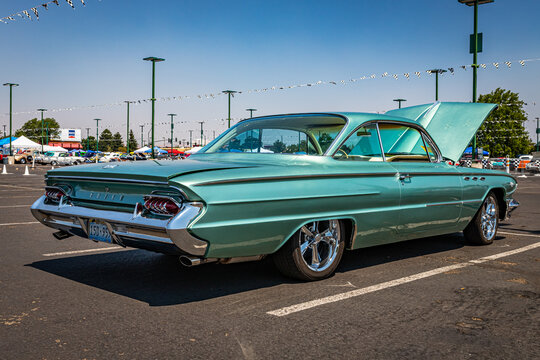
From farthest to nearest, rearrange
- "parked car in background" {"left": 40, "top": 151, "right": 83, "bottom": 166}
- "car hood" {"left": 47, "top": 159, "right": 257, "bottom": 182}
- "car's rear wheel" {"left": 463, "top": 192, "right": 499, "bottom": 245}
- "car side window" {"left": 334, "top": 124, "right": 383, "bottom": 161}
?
"parked car in background" {"left": 40, "top": 151, "right": 83, "bottom": 166}
"car's rear wheel" {"left": 463, "top": 192, "right": 499, "bottom": 245}
"car side window" {"left": 334, "top": 124, "right": 383, "bottom": 161}
"car hood" {"left": 47, "top": 159, "right": 257, "bottom": 182}

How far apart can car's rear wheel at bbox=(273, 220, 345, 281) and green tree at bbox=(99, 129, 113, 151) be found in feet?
491

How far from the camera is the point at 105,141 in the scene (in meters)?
150

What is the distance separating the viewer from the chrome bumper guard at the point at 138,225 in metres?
3.81

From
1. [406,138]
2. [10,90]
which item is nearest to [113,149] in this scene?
[10,90]

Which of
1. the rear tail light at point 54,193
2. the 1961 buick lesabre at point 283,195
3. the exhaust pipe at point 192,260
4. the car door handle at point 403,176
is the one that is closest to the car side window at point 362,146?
the 1961 buick lesabre at point 283,195

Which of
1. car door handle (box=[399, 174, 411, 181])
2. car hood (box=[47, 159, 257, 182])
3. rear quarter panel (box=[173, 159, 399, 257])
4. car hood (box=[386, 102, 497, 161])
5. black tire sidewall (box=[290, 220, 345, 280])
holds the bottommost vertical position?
black tire sidewall (box=[290, 220, 345, 280])

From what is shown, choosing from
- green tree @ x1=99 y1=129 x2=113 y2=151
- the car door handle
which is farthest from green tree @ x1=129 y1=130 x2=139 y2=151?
the car door handle

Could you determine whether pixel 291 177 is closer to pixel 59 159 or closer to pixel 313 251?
pixel 313 251

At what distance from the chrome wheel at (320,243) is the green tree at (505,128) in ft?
225

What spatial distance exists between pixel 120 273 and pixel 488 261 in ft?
12.5

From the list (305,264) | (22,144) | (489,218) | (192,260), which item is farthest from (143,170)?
(22,144)

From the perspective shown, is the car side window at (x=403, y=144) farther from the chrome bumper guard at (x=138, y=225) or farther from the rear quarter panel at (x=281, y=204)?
the chrome bumper guard at (x=138, y=225)

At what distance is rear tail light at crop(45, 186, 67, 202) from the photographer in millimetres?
4926

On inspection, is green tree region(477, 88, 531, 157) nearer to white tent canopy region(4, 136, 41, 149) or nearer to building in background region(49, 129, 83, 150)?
white tent canopy region(4, 136, 41, 149)
